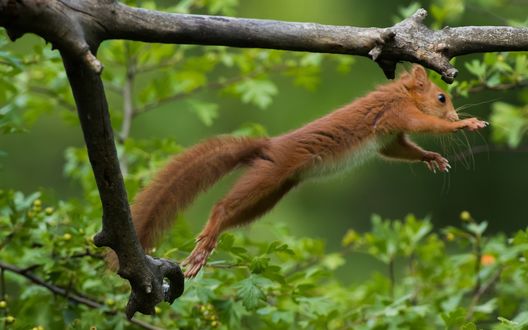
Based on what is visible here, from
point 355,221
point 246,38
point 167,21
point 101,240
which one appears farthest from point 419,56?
point 355,221

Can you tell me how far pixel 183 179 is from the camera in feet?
11.1

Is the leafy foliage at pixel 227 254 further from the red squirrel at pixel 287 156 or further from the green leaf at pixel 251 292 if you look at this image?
the red squirrel at pixel 287 156

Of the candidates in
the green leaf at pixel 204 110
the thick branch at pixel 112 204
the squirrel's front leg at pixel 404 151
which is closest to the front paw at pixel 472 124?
the squirrel's front leg at pixel 404 151

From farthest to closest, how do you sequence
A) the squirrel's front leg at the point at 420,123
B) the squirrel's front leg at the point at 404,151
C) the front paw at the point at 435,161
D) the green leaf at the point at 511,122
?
the green leaf at the point at 511,122 → the squirrel's front leg at the point at 404,151 → the front paw at the point at 435,161 → the squirrel's front leg at the point at 420,123

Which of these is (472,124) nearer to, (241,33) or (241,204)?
(241,204)

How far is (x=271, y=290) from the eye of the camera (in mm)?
3779

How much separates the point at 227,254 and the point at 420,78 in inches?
39.9

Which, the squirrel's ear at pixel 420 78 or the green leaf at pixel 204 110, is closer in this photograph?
the squirrel's ear at pixel 420 78

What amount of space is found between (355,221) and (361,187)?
0.97 meters

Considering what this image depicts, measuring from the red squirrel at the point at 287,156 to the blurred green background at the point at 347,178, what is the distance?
22.6 feet

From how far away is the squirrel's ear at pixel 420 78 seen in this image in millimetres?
4074

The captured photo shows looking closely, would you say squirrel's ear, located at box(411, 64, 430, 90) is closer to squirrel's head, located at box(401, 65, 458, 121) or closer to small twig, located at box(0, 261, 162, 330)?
squirrel's head, located at box(401, 65, 458, 121)

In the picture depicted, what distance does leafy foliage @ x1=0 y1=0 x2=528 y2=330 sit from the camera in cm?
361

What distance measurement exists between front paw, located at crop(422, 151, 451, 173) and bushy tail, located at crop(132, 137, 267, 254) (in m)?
0.68
